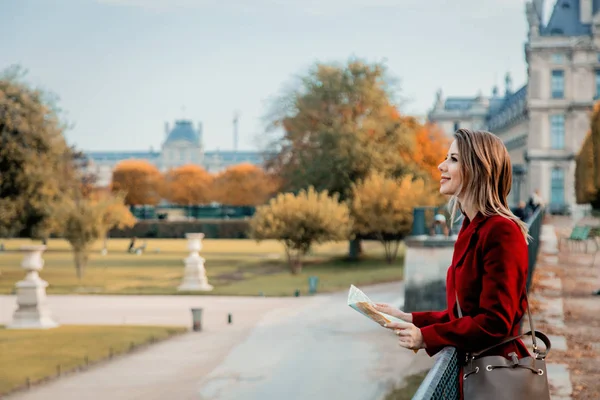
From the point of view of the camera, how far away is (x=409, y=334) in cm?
296

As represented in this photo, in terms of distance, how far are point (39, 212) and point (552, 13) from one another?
39353 millimetres

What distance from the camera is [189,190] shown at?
4178 inches

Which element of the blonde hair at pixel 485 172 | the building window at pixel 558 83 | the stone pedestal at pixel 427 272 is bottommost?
the stone pedestal at pixel 427 272

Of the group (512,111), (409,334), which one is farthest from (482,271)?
(512,111)

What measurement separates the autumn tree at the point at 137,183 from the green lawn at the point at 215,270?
124ft

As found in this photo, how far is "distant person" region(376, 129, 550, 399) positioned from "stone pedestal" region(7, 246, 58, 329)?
17.8 meters

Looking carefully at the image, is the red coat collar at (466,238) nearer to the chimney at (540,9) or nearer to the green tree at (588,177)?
the green tree at (588,177)

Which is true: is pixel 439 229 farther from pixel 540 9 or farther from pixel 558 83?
pixel 540 9

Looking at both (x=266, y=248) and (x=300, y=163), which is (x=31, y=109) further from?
(x=266, y=248)

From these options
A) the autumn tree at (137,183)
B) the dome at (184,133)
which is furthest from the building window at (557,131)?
the dome at (184,133)

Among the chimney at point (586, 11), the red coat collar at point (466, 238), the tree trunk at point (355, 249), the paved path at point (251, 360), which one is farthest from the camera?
the chimney at point (586, 11)

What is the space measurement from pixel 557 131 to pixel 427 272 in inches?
1795

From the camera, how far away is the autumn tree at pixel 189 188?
343 feet

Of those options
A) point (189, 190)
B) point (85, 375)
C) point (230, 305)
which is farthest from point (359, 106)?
point (189, 190)
